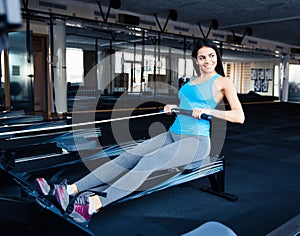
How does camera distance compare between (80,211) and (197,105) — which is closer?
(80,211)

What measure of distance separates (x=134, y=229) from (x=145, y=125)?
163 inches

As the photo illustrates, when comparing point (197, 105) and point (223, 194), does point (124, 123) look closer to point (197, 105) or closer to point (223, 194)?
point (223, 194)

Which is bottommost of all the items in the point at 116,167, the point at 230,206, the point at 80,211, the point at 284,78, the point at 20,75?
the point at 230,206

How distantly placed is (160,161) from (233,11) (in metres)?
6.04

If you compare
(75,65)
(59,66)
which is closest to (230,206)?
(59,66)

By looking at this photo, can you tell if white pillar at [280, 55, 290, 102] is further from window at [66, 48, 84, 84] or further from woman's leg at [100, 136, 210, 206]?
woman's leg at [100, 136, 210, 206]

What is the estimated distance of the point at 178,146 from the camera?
182 centimetres

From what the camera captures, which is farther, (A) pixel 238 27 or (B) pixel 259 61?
(B) pixel 259 61

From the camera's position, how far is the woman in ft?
5.30

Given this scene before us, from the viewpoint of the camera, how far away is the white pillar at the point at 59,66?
5994 millimetres

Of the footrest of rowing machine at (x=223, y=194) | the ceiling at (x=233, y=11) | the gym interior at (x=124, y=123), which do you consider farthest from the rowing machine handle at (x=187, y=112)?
the ceiling at (x=233, y=11)

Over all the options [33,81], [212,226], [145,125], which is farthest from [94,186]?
[33,81]

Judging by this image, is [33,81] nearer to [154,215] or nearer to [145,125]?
[145,125]

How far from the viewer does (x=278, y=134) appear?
5.12 m
